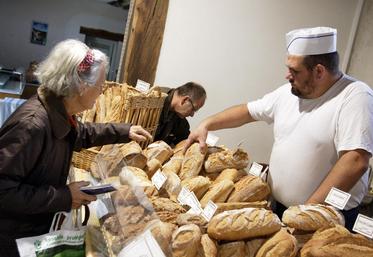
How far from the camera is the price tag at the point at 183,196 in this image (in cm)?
133

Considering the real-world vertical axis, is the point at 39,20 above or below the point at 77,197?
above

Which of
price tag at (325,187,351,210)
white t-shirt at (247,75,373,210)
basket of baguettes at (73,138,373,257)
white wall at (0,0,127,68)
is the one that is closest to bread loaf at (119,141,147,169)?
basket of baguettes at (73,138,373,257)

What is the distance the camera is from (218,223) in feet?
3.65

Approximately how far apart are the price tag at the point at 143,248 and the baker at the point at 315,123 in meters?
0.80

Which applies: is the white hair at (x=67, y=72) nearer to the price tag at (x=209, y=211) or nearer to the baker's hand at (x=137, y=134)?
the baker's hand at (x=137, y=134)

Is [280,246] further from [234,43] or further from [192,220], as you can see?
[234,43]

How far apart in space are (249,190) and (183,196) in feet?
0.86

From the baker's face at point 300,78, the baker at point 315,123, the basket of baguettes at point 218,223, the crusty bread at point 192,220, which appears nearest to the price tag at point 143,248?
the basket of baguettes at point 218,223

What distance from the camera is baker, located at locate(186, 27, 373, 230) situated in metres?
1.59

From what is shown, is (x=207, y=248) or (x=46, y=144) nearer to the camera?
(x=207, y=248)

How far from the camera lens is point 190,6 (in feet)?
8.98

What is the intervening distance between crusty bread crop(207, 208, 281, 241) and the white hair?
0.63m

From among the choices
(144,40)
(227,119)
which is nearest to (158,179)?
(227,119)

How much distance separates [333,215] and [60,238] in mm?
821
